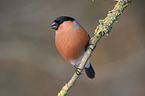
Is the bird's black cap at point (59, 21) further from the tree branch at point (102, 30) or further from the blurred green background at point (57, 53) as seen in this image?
the blurred green background at point (57, 53)

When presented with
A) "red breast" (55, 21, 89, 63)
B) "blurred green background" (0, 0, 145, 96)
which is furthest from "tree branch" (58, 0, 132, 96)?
"blurred green background" (0, 0, 145, 96)

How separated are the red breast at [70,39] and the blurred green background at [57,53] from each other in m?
1.37

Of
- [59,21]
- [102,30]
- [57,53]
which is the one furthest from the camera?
[57,53]

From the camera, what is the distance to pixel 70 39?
76 cm

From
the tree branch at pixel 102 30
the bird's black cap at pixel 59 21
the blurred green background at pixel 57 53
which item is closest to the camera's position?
the tree branch at pixel 102 30

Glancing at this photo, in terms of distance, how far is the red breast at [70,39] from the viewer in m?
0.76

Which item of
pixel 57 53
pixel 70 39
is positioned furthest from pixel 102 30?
pixel 57 53

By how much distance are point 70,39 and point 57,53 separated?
5.21ft

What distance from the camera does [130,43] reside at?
2248 millimetres

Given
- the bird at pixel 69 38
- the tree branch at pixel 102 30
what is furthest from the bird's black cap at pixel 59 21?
the tree branch at pixel 102 30

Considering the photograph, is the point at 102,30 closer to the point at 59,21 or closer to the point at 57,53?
the point at 59,21

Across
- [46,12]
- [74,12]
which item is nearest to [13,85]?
[46,12]

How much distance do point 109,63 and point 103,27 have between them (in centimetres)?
157

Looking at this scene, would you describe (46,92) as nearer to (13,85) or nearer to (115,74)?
(13,85)
